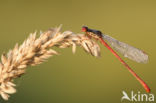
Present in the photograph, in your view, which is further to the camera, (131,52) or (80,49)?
(80,49)

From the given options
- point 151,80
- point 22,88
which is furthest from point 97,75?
point 22,88

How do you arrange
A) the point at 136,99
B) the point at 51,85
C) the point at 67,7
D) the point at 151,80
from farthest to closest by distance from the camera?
the point at 67,7, the point at 151,80, the point at 51,85, the point at 136,99

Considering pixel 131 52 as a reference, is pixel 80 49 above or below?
above

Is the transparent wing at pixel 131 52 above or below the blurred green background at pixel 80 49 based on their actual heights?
below

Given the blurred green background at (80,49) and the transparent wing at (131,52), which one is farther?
the blurred green background at (80,49)

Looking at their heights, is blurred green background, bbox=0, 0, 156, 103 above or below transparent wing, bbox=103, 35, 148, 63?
above

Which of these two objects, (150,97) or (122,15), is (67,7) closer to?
(122,15)

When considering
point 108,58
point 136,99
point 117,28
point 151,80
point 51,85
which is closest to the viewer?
point 136,99

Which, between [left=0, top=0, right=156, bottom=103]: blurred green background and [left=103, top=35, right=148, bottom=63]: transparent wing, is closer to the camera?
[left=103, top=35, right=148, bottom=63]: transparent wing
